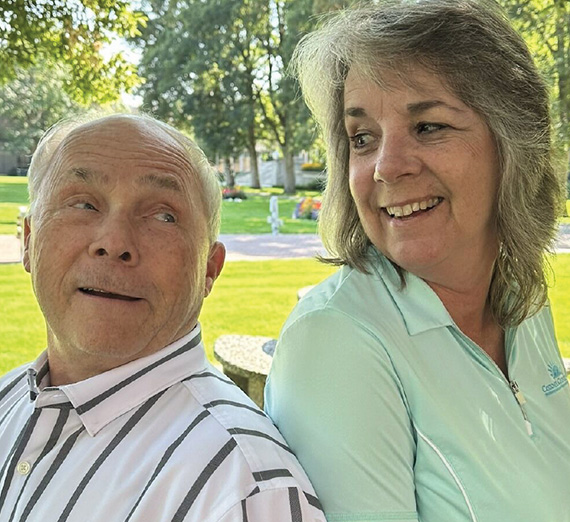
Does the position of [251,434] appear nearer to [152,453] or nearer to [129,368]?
[152,453]

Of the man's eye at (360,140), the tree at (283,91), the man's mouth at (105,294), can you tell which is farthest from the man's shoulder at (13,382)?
the tree at (283,91)

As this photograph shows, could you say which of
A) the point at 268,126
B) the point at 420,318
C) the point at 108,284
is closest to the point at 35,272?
the point at 108,284

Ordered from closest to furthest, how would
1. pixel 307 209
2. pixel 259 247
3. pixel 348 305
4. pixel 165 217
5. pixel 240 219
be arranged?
pixel 348 305
pixel 165 217
pixel 259 247
pixel 240 219
pixel 307 209

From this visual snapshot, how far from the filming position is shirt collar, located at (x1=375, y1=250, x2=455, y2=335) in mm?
1443

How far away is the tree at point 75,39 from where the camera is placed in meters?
4.36

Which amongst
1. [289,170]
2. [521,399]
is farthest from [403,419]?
[289,170]

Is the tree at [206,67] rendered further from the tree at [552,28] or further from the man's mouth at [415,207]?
the man's mouth at [415,207]

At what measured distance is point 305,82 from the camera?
1800 mm

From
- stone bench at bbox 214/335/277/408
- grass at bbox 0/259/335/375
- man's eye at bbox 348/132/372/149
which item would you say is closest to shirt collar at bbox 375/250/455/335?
man's eye at bbox 348/132/372/149

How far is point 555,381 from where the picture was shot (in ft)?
5.60

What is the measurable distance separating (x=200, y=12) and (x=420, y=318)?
27.5m

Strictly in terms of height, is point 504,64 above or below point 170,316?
above

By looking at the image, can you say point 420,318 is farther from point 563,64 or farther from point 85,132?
point 563,64

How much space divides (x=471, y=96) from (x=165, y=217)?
0.71 m
